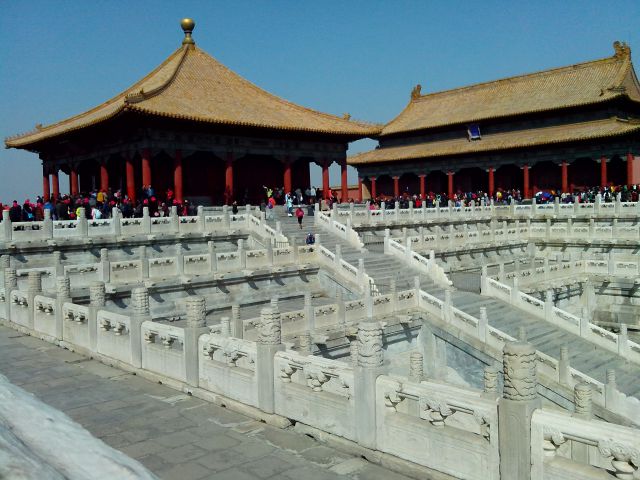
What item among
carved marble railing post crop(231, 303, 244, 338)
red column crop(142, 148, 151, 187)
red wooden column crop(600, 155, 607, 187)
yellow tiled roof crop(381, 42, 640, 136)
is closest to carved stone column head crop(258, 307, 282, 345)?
carved marble railing post crop(231, 303, 244, 338)

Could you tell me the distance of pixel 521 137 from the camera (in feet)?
138

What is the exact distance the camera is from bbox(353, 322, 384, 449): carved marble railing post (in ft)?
20.5

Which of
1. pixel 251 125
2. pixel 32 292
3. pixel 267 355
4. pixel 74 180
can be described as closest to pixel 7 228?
pixel 32 292

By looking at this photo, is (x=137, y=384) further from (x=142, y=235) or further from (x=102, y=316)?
(x=142, y=235)

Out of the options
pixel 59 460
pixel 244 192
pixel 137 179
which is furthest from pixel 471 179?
pixel 59 460

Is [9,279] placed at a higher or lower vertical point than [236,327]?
higher

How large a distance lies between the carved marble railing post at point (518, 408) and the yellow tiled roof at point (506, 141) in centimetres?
3430

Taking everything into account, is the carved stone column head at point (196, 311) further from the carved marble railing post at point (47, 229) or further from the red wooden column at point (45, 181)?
the red wooden column at point (45, 181)

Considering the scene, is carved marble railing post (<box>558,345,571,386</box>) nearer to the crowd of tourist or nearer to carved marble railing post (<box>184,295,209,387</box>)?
carved marble railing post (<box>184,295,209,387</box>)

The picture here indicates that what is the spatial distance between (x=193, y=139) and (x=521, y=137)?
952 inches

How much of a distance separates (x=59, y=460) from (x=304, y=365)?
4.99 m

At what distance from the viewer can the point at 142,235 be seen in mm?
19359

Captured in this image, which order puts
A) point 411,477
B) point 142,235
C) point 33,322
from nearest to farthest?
point 411,477 → point 33,322 → point 142,235

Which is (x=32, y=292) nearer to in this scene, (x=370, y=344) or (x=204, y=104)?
(x=370, y=344)
